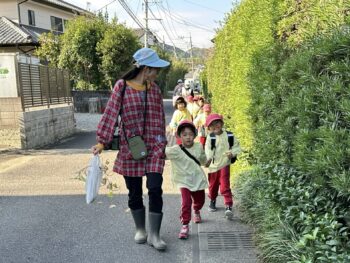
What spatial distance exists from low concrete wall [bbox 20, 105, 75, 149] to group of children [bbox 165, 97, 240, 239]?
672 cm

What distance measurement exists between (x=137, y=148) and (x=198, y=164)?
2.82 feet

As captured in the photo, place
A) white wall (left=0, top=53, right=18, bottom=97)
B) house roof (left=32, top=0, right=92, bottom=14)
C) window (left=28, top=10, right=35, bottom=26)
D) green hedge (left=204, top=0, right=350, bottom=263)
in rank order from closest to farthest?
1. green hedge (left=204, top=0, right=350, bottom=263)
2. white wall (left=0, top=53, right=18, bottom=97)
3. window (left=28, top=10, right=35, bottom=26)
4. house roof (left=32, top=0, right=92, bottom=14)

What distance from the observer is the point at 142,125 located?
161 inches

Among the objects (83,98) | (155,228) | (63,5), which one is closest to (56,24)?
(63,5)

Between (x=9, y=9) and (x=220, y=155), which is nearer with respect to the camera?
(x=220, y=155)

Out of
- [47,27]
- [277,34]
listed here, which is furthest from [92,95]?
[277,34]

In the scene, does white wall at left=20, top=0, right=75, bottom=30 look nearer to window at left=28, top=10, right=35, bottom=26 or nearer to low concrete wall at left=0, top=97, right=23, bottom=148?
window at left=28, top=10, right=35, bottom=26

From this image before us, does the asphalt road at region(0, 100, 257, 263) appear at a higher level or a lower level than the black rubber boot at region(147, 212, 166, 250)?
lower

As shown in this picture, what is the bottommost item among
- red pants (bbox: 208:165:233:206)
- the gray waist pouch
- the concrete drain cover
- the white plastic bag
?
the concrete drain cover

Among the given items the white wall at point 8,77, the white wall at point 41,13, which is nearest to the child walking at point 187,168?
the white wall at point 8,77

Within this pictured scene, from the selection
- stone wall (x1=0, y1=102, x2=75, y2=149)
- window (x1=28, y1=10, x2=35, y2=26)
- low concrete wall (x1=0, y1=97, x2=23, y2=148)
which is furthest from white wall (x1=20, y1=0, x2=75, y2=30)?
low concrete wall (x1=0, y1=97, x2=23, y2=148)

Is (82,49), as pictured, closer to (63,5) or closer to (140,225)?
(63,5)

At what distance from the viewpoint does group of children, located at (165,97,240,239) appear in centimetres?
446

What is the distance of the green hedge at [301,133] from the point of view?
259 centimetres
